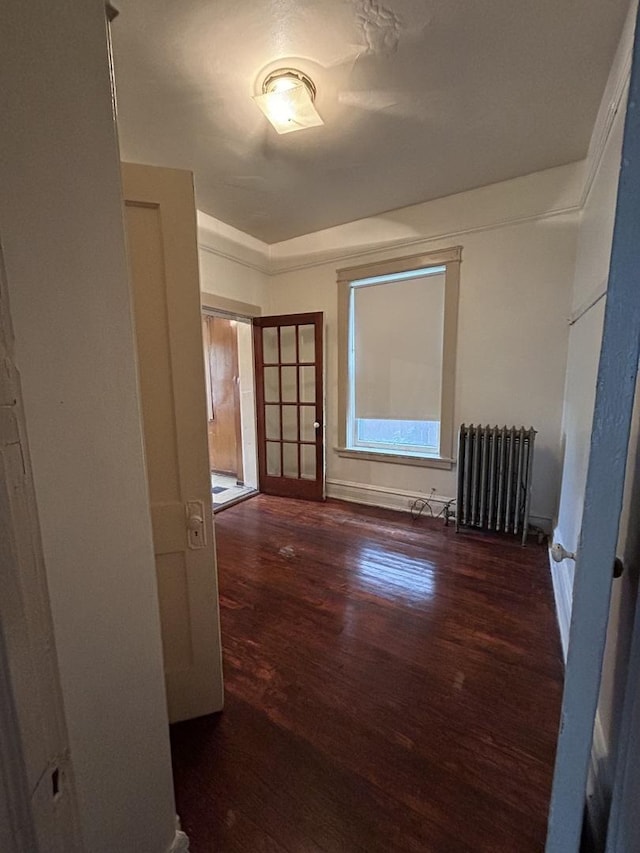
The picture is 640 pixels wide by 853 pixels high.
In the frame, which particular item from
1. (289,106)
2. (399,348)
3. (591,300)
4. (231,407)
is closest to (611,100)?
(591,300)

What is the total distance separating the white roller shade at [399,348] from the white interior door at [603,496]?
300 cm

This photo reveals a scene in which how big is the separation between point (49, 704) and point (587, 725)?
0.94 m

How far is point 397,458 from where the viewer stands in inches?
149

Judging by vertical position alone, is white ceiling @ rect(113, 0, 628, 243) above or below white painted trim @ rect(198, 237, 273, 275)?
above

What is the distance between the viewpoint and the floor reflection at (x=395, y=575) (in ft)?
7.70

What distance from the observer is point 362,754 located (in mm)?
1329

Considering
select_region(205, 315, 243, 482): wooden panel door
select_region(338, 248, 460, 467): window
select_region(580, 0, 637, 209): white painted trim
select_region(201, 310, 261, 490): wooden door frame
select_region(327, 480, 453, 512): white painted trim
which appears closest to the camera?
select_region(580, 0, 637, 209): white painted trim

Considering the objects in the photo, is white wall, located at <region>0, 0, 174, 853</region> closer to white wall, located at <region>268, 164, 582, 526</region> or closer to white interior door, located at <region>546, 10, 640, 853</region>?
white interior door, located at <region>546, 10, 640, 853</region>

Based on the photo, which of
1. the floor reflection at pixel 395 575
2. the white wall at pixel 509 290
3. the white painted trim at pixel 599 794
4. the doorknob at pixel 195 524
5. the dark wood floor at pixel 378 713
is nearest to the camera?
the white painted trim at pixel 599 794

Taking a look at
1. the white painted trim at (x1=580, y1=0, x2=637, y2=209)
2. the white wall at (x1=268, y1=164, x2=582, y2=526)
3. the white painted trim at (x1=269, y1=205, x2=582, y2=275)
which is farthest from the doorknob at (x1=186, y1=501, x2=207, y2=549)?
the white painted trim at (x1=269, y1=205, x2=582, y2=275)

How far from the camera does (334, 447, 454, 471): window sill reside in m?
3.54

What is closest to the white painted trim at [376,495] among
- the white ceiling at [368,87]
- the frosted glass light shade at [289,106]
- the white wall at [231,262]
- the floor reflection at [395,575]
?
the floor reflection at [395,575]

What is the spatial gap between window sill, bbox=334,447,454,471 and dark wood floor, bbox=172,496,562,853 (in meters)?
1.06

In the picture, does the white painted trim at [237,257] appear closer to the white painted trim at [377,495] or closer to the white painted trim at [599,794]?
the white painted trim at [377,495]
